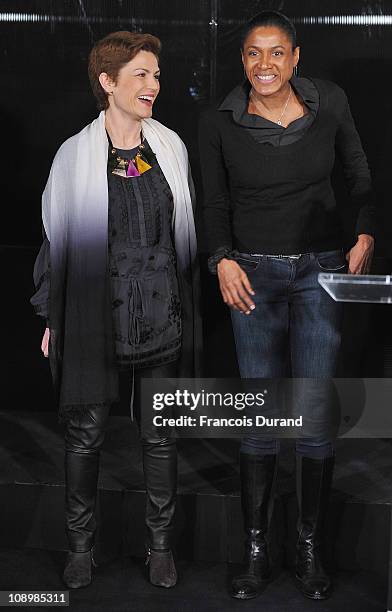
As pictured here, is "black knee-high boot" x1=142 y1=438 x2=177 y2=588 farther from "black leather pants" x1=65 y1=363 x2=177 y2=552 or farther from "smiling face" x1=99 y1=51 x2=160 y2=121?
"smiling face" x1=99 y1=51 x2=160 y2=121

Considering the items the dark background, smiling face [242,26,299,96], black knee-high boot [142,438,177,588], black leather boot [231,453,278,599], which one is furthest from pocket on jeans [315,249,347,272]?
the dark background

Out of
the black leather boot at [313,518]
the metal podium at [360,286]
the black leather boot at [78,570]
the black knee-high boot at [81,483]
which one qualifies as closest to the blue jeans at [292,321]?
the black leather boot at [313,518]

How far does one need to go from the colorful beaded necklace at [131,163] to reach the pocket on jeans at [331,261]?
20.6 inches

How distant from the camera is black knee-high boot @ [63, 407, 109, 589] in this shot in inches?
117

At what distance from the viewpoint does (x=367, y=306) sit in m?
3.78

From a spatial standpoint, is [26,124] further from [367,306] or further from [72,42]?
[367,306]

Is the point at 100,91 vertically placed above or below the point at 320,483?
above

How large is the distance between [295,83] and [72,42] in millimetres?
1138

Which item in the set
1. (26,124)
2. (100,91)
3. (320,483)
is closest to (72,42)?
(26,124)

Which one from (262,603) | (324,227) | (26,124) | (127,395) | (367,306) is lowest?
(262,603)

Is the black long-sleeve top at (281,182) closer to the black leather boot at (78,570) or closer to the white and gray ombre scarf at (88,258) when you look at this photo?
the white and gray ombre scarf at (88,258)

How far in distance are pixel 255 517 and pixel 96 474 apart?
468mm

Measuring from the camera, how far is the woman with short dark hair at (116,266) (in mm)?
2857

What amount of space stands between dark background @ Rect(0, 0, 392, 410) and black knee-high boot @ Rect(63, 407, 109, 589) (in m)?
0.96
